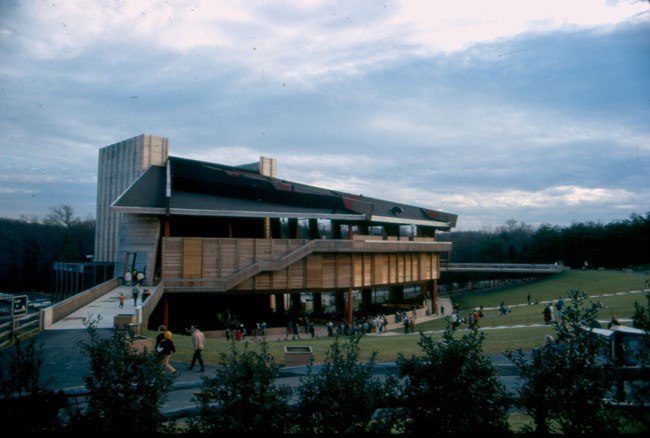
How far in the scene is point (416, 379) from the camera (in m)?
6.34

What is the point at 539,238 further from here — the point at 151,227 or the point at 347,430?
the point at 347,430

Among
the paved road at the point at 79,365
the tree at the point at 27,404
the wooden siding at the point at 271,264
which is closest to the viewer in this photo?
the tree at the point at 27,404

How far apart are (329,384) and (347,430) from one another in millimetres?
617

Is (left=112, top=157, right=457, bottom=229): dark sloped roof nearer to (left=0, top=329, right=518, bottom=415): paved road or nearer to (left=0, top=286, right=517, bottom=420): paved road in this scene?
(left=0, top=286, right=517, bottom=420): paved road

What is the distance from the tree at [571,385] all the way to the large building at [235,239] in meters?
22.5

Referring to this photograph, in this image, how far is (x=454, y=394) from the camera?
6078 mm

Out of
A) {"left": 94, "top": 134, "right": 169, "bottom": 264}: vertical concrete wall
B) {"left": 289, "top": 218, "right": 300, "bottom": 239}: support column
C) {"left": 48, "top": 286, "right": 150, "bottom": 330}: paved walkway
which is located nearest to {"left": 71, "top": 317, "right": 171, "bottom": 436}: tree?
{"left": 48, "top": 286, "right": 150, "bottom": 330}: paved walkway

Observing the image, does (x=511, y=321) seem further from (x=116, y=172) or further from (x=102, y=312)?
(x=116, y=172)

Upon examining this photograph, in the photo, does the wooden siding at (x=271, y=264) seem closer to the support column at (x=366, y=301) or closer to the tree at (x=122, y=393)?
the support column at (x=366, y=301)

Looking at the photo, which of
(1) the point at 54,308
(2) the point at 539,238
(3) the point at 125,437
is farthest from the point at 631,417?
(2) the point at 539,238

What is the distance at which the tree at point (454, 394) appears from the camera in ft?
19.7

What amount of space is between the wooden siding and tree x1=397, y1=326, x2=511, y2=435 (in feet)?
76.8

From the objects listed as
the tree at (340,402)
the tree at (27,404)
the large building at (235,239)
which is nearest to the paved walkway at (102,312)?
the large building at (235,239)

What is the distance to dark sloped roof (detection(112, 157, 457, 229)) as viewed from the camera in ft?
102
